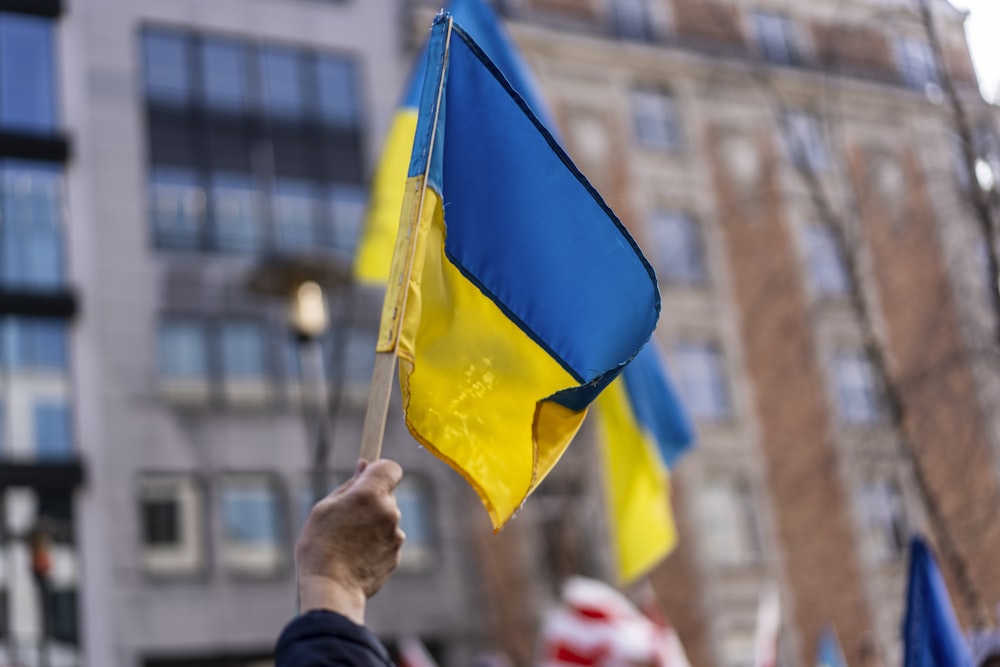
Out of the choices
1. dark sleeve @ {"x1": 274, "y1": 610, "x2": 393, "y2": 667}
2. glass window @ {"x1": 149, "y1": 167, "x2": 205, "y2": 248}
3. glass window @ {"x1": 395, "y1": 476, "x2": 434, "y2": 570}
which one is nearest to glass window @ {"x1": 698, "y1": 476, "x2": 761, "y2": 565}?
glass window @ {"x1": 395, "y1": 476, "x2": 434, "y2": 570}

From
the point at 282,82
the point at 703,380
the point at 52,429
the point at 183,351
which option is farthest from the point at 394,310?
the point at 703,380

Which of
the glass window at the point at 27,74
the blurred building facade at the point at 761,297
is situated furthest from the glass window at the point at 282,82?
the blurred building facade at the point at 761,297

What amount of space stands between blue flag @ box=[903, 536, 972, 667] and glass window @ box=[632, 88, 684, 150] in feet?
94.2

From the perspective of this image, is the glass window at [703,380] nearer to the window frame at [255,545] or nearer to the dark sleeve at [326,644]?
the window frame at [255,545]

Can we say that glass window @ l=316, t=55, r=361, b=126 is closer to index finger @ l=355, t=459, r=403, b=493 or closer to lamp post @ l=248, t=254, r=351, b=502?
lamp post @ l=248, t=254, r=351, b=502

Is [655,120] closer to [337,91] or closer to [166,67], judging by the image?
[337,91]

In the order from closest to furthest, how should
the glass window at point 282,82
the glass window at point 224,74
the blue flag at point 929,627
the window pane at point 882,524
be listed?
the blue flag at point 929,627 → the glass window at point 224,74 → the glass window at point 282,82 → the window pane at point 882,524

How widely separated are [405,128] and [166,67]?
19.5 metres

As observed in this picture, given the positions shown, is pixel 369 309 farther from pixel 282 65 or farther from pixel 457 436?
pixel 457 436

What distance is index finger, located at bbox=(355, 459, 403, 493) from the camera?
2.29 m

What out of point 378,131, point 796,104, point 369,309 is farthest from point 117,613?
point 796,104

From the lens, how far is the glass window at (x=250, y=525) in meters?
25.4

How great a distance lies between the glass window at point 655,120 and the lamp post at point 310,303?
1040 centimetres

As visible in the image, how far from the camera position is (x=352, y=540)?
226 cm
